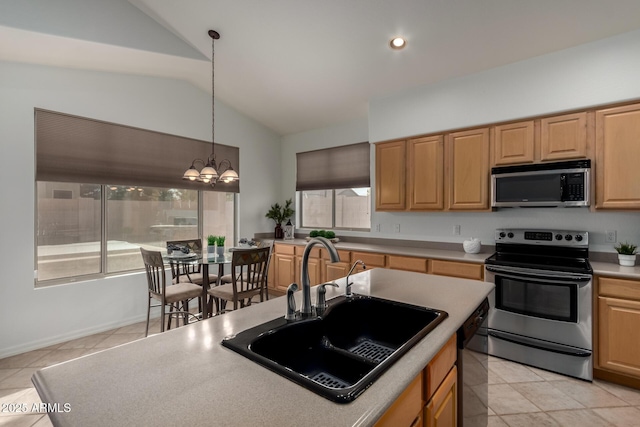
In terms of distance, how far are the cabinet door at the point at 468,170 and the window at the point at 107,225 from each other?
3.37 meters

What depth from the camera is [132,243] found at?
3.89 metres

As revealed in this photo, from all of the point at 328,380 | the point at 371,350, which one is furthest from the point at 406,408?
the point at 371,350

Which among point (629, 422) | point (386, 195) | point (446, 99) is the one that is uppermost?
point (446, 99)

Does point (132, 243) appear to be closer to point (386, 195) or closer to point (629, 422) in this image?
point (386, 195)

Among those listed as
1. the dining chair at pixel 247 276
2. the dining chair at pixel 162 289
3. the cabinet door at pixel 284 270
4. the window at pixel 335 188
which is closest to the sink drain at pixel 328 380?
the dining chair at pixel 247 276

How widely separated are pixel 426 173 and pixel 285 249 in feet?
7.57

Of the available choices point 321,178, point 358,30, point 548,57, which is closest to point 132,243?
point 321,178

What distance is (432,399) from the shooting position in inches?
42.9

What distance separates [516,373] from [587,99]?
242 centimetres

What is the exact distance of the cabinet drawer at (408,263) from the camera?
3.30 m

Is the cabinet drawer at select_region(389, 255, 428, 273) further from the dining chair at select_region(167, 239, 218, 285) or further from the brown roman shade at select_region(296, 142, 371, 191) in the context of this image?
the dining chair at select_region(167, 239, 218, 285)

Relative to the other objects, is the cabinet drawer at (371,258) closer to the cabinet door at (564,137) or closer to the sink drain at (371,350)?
the cabinet door at (564,137)

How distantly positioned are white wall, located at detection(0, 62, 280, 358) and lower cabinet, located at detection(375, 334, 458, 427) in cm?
376

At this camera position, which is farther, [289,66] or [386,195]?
[386,195]
